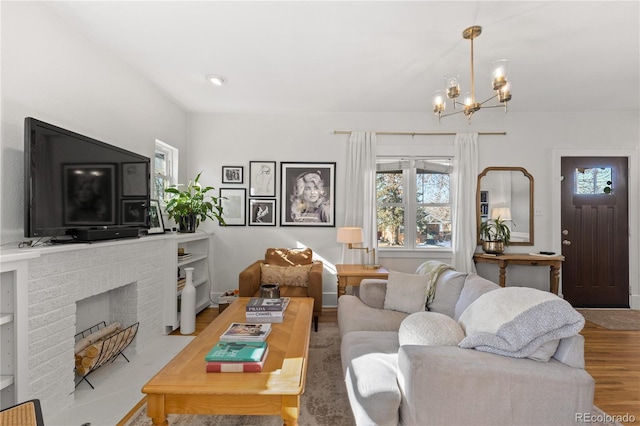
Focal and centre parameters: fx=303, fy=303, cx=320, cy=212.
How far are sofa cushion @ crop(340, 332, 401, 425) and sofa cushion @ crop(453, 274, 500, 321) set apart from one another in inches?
20.4

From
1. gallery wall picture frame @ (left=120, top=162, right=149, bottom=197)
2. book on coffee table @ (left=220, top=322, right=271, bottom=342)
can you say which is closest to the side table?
book on coffee table @ (left=220, top=322, right=271, bottom=342)

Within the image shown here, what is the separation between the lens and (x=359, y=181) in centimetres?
409

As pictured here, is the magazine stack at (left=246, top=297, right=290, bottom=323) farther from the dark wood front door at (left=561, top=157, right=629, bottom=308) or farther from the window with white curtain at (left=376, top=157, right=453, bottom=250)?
the dark wood front door at (left=561, top=157, right=629, bottom=308)

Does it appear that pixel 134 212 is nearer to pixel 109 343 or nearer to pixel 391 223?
pixel 109 343

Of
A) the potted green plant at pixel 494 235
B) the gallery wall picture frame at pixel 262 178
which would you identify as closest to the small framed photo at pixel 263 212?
the gallery wall picture frame at pixel 262 178

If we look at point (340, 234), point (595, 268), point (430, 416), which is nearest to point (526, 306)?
point (430, 416)

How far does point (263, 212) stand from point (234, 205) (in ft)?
1.36

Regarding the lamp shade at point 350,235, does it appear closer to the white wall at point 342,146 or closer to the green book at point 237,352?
the white wall at point 342,146

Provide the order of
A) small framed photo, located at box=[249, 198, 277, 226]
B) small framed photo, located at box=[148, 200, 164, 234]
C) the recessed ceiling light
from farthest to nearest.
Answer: small framed photo, located at box=[249, 198, 277, 226] < small framed photo, located at box=[148, 200, 164, 234] < the recessed ceiling light

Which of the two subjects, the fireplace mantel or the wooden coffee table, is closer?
the wooden coffee table

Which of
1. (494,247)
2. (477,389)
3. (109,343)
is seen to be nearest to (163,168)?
(109,343)

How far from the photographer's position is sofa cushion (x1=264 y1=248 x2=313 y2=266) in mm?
3703

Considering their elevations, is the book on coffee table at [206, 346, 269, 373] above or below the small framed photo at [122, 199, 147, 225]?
below

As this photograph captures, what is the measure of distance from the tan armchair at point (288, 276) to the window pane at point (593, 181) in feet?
12.2
